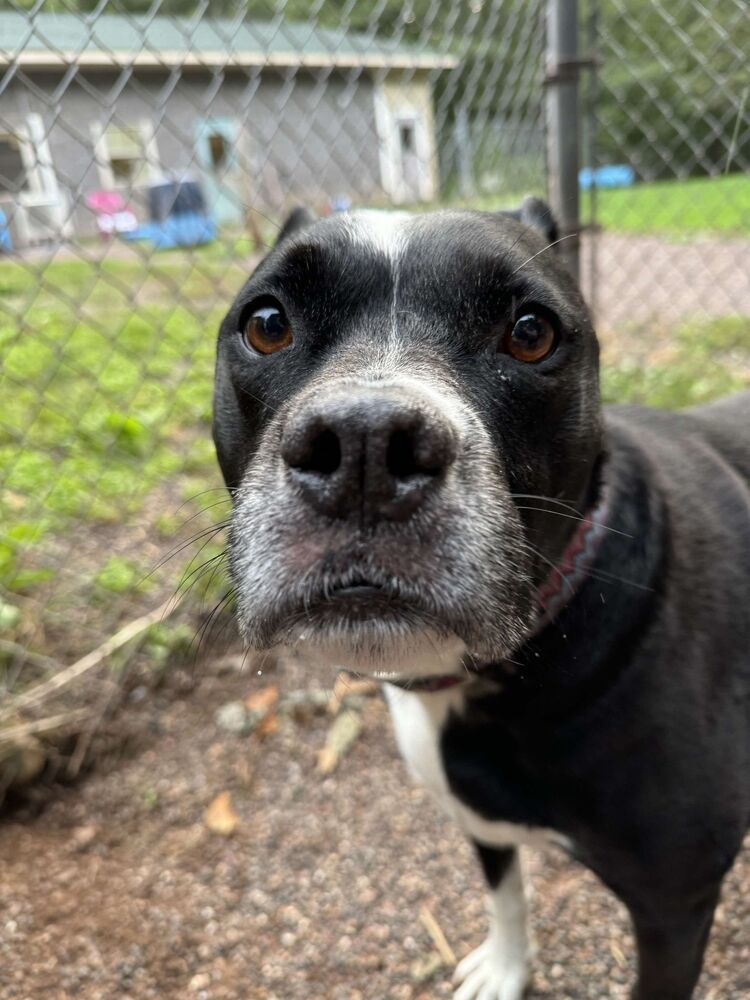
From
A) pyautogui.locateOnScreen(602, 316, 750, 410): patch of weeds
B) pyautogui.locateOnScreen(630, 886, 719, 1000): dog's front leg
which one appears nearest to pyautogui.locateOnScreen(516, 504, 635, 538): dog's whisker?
pyautogui.locateOnScreen(630, 886, 719, 1000): dog's front leg

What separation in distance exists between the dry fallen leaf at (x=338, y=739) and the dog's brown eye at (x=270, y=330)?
5.08 feet

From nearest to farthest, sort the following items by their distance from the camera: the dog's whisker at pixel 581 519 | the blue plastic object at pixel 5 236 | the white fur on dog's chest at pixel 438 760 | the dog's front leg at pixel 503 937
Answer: the dog's whisker at pixel 581 519, the white fur on dog's chest at pixel 438 760, the dog's front leg at pixel 503 937, the blue plastic object at pixel 5 236

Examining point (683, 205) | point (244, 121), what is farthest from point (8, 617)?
point (683, 205)

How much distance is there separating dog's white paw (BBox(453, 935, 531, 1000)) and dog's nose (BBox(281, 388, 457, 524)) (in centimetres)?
139

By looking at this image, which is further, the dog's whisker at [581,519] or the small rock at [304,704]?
the small rock at [304,704]

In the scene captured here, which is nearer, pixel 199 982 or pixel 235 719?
pixel 199 982

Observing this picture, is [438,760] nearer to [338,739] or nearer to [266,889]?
[266,889]

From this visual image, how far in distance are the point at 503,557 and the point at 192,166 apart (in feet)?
8.81

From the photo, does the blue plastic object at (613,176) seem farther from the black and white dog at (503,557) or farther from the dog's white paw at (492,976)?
the dog's white paw at (492,976)

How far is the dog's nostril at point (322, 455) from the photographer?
102 cm

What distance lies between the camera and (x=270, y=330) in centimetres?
142

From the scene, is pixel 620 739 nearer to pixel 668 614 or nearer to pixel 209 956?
pixel 668 614

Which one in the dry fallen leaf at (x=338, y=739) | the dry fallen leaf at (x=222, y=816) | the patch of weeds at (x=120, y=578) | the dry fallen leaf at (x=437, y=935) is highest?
the patch of weeds at (x=120, y=578)

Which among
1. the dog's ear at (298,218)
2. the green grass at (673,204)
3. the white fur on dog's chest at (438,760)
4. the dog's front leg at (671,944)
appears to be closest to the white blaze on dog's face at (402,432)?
the white fur on dog's chest at (438,760)
